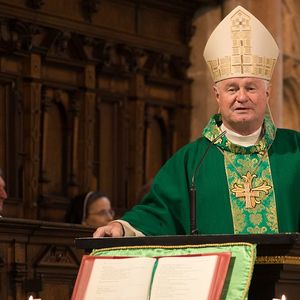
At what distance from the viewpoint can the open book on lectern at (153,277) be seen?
493 cm

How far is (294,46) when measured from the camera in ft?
45.2

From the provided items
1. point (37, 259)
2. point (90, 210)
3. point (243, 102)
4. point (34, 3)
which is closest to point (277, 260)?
point (243, 102)

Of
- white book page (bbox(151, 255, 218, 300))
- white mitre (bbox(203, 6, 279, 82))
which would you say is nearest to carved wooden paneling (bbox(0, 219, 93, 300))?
white mitre (bbox(203, 6, 279, 82))

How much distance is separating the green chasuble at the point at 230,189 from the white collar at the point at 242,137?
2cm

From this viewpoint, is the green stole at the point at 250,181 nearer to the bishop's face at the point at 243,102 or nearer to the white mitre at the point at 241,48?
the bishop's face at the point at 243,102

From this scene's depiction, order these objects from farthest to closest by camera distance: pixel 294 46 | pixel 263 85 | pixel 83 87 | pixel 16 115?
pixel 294 46 < pixel 83 87 < pixel 16 115 < pixel 263 85

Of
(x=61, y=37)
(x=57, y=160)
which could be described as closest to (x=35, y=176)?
(x=57, y=160)

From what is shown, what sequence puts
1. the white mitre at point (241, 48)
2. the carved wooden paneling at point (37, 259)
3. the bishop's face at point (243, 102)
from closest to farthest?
the bishop's face at point (243, 102) → the white mitre at point (241, 48) → the carved wooden paneling at point (37, 259)

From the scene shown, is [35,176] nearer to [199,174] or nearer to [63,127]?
[63,127]

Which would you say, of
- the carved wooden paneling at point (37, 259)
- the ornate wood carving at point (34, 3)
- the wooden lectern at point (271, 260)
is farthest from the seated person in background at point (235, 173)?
the ornate wood carving at point (34, 3)

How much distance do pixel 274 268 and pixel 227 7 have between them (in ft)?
26.1

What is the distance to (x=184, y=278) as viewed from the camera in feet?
16.4

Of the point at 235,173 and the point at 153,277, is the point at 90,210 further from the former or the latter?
the point at 153,277

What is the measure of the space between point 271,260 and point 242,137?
1350 mm
